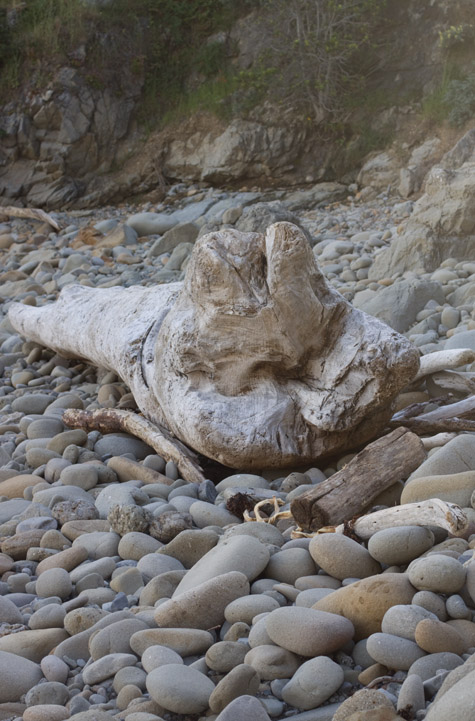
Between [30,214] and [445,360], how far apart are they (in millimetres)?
9712

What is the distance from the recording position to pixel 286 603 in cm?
205

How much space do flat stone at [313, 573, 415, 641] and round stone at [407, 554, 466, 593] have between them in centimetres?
4

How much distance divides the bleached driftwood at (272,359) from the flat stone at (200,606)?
1.26 m

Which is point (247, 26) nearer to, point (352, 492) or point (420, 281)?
point (420, 281)

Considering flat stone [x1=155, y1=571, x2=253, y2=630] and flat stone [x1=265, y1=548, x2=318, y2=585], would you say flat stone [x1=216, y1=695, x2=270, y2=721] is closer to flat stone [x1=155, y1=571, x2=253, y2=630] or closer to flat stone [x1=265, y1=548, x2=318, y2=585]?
flat stone [x1=155, y1=571, x2=253, y2=630]

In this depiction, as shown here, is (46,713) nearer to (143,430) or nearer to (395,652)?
(395,652)

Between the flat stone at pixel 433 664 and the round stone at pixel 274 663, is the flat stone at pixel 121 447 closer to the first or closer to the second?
the round stone at pixel 274 663

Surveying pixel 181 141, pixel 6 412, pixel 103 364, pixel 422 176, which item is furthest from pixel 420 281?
pixel 181 141

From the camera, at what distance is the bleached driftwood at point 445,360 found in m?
3.74

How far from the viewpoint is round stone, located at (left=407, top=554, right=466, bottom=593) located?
1.78m

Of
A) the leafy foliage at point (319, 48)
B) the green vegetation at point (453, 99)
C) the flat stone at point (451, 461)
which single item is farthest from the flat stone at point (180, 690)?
the leafy foliage at point (319, 48)

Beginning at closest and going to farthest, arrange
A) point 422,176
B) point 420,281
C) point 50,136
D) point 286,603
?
1. point 286,603
2. point 420,281
3. point 422,176
4. point 50,136

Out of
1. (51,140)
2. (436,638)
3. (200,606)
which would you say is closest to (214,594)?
(200,606)

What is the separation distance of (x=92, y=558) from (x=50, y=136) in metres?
12.6
